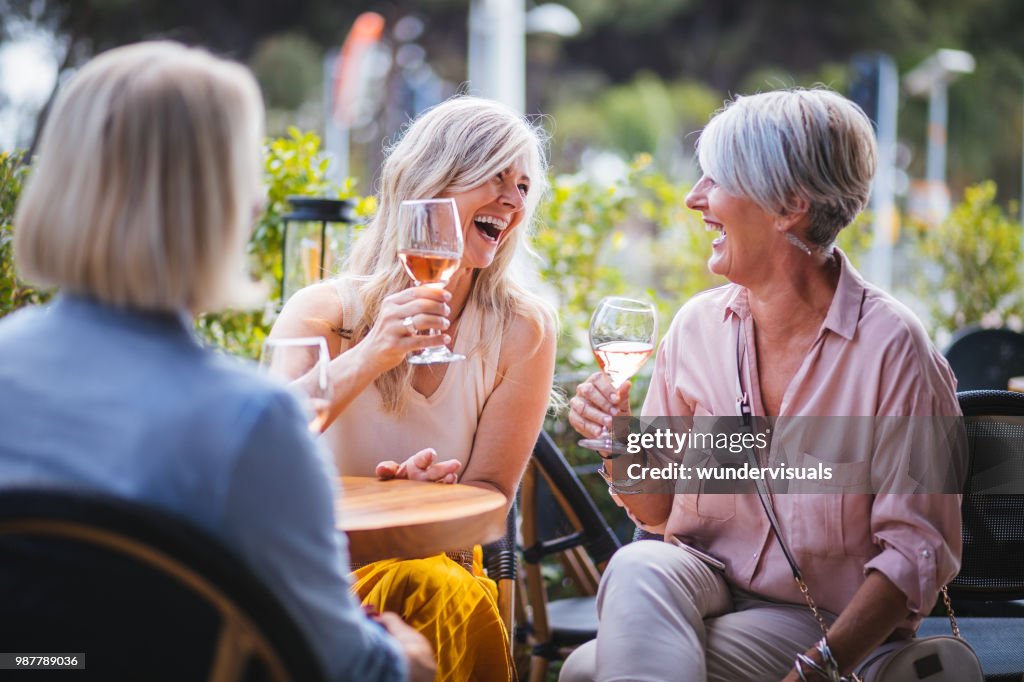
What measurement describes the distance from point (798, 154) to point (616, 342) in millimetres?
511

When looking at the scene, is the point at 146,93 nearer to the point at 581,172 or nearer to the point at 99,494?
the point at 99,494

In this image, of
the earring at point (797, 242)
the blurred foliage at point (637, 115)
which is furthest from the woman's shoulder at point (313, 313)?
the blurred foliage at point (637, 115)

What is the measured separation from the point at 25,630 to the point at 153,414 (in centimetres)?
27

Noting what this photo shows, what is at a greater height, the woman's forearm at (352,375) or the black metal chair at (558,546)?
the woman's forearm at (352,375)

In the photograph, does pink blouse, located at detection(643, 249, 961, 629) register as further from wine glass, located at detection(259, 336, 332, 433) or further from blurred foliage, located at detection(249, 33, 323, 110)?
blurred foliage, located at detection(249, 33, 323, 110)

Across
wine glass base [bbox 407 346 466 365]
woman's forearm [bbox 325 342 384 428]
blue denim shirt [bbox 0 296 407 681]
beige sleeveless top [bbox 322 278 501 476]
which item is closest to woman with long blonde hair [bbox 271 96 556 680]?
beige sleeveless top [bbox 322 278 501 476]

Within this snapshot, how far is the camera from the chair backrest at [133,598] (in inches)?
42.9

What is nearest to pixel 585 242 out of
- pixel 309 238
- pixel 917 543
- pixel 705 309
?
pixel 309 238

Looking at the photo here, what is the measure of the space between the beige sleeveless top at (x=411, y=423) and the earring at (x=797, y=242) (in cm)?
81

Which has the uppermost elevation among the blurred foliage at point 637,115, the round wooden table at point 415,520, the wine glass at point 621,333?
the blurred foliage at point 637,115

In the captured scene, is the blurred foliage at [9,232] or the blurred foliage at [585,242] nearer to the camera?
the blurred foliage at [9,232]

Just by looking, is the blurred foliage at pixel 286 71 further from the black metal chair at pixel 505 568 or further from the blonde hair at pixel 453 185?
the black metal chair at pixel 505 568

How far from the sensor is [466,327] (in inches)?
109

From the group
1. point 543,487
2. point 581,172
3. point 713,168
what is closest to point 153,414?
point 713,168
